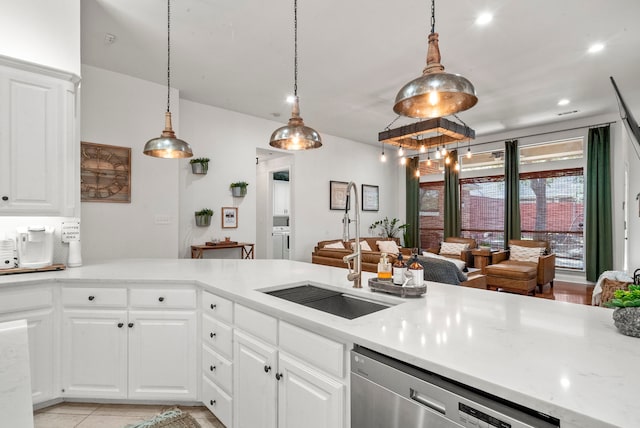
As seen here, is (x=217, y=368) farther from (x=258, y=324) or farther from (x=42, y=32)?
(x=42, y=32)

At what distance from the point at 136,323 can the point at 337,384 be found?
5.35ft

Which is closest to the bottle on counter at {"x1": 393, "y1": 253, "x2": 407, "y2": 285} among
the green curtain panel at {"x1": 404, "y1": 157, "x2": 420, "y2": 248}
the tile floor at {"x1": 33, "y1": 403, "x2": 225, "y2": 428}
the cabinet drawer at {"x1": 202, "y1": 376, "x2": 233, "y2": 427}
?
the cabinet drawer at {"x1": 202, "y1": 376, "x2": 233, "y2": 427}

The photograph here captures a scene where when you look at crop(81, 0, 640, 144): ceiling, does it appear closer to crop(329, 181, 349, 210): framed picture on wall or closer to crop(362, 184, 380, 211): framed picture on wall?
crop(329, 181, 349, 210): framed picture on wall

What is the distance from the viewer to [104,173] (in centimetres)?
378

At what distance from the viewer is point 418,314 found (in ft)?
4.60

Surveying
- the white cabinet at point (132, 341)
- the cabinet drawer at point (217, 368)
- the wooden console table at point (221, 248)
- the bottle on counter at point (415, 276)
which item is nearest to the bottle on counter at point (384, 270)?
the bottle on counter at point (415, 276)

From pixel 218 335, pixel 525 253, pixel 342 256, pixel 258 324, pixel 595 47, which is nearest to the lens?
pixel 258 324

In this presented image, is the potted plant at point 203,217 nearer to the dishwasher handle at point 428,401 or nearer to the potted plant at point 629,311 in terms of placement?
the dishwasher handle at point 428,401

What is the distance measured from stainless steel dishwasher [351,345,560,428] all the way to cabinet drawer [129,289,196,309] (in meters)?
1.41

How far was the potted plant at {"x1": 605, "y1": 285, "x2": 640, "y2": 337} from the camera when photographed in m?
1.11

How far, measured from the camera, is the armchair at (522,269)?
199 inches

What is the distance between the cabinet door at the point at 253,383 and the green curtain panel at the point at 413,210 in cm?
697

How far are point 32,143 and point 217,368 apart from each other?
2.16 metres

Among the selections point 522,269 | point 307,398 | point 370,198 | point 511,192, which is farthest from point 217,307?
point 511,192
